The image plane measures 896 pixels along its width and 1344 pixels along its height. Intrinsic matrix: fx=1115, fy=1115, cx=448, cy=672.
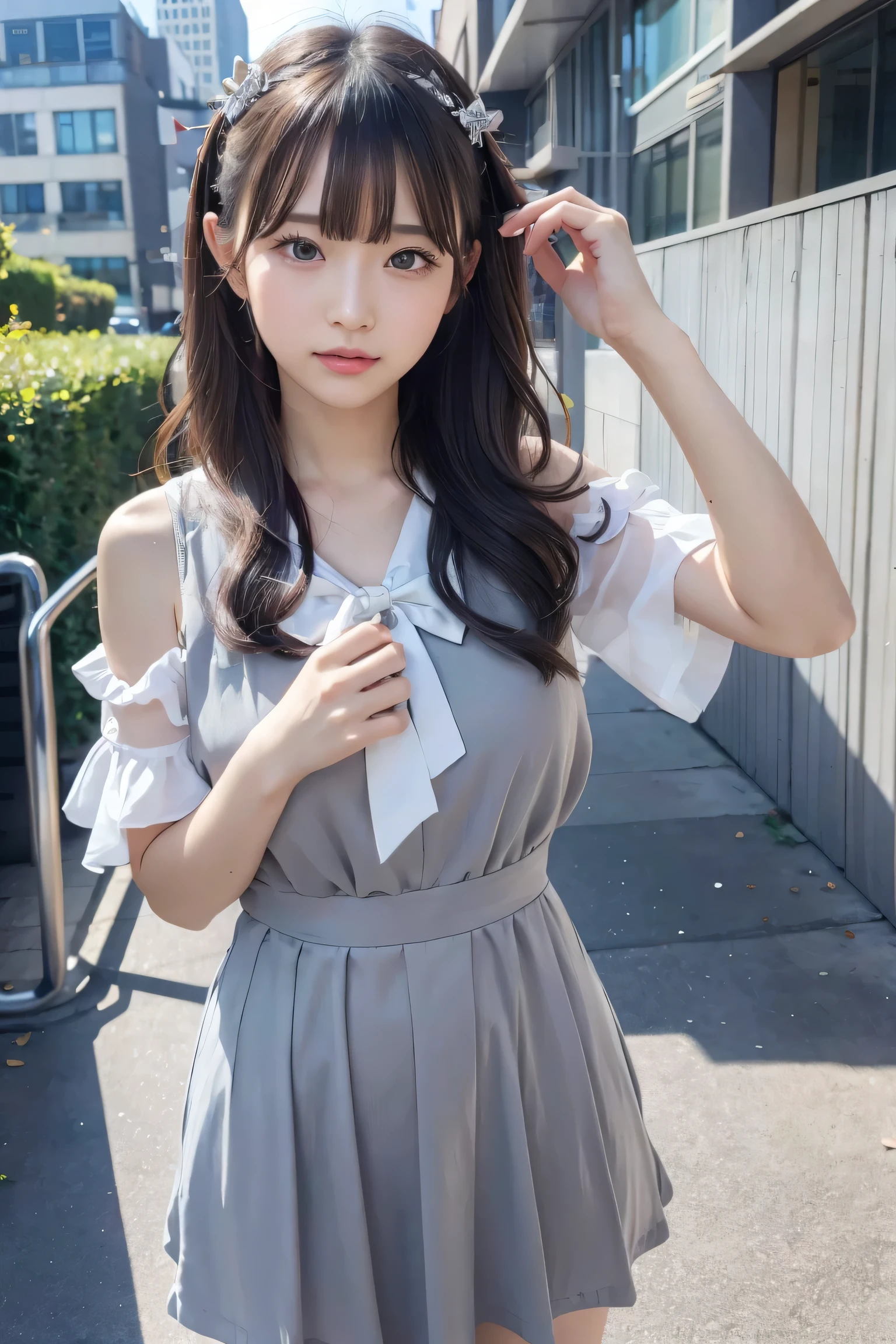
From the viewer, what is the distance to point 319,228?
1.23m

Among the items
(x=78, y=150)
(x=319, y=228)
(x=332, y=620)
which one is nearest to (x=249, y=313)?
(x=319, y=228)

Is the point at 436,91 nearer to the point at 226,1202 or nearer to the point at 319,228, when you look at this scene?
the point at 319,228

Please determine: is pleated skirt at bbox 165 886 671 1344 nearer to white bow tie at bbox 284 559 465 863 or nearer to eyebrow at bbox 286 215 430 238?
white bow tie at bbox 284 559 465 863

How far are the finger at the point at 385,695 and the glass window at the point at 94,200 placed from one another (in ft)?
114

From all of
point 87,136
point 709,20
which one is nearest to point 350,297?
point 709,20

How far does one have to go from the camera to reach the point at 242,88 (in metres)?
1.33

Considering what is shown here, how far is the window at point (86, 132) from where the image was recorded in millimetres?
33000

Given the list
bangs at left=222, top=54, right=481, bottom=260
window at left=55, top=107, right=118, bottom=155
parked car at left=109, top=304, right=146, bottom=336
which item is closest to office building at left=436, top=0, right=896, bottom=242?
bangs at left=222, top=54, right=481, bottom=260

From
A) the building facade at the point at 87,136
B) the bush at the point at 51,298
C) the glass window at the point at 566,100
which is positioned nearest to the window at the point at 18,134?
the building facade at the point at 87,136

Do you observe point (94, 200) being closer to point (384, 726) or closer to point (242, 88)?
point (242, 88)

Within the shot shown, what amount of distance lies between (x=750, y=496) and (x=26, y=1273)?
86.5 inches

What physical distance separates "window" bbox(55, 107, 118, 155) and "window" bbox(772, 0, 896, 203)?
32050 mm

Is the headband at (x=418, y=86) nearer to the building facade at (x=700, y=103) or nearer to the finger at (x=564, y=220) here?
the finger at (x=564, y=220)

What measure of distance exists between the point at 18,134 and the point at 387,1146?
3987 cm
